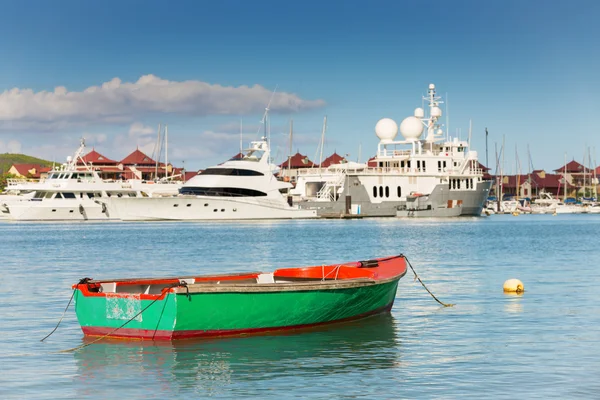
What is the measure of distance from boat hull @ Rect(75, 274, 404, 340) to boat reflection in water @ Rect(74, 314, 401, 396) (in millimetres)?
217

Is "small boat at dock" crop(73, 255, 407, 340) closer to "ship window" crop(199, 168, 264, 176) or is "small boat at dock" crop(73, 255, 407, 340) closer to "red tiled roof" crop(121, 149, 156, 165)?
"ship window" crop(199, 168, 264, 176)

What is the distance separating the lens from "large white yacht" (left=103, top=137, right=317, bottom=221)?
284 feet

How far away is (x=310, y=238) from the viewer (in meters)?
56.8

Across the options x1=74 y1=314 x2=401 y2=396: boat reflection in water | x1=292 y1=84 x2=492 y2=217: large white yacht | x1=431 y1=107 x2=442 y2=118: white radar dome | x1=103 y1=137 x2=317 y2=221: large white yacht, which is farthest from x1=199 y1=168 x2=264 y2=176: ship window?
x1=74 y1=314 x2=401 y2=396: boat reflection in water

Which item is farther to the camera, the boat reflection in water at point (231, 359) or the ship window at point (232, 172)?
the ship window at point (232, 172)

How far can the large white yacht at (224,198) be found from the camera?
86.4 metres

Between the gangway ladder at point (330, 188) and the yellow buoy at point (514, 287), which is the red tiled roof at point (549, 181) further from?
the yellow buoy at point (514, 287)

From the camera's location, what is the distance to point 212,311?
15875mm

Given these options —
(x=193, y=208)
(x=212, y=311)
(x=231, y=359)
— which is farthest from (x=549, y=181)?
(x=231, y=359)

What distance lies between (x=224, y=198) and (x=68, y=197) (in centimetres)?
1581

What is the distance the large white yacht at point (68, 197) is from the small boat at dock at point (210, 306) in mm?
71082

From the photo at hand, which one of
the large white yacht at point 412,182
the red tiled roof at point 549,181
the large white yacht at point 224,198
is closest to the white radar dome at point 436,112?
the large white yacht at point 412,182

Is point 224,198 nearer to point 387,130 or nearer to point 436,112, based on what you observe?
point 387,130

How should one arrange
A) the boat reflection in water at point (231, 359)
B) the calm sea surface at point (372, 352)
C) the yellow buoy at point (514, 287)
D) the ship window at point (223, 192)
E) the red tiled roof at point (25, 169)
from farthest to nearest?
1. the red tiled roof at point (25, 169)
2. the ship window at point (223, 192)
3. the yellow buoy at point (514, 287)
4. the boat reflection in water at point (231, 359)
5. the calm sea surface at point (372, 352)
